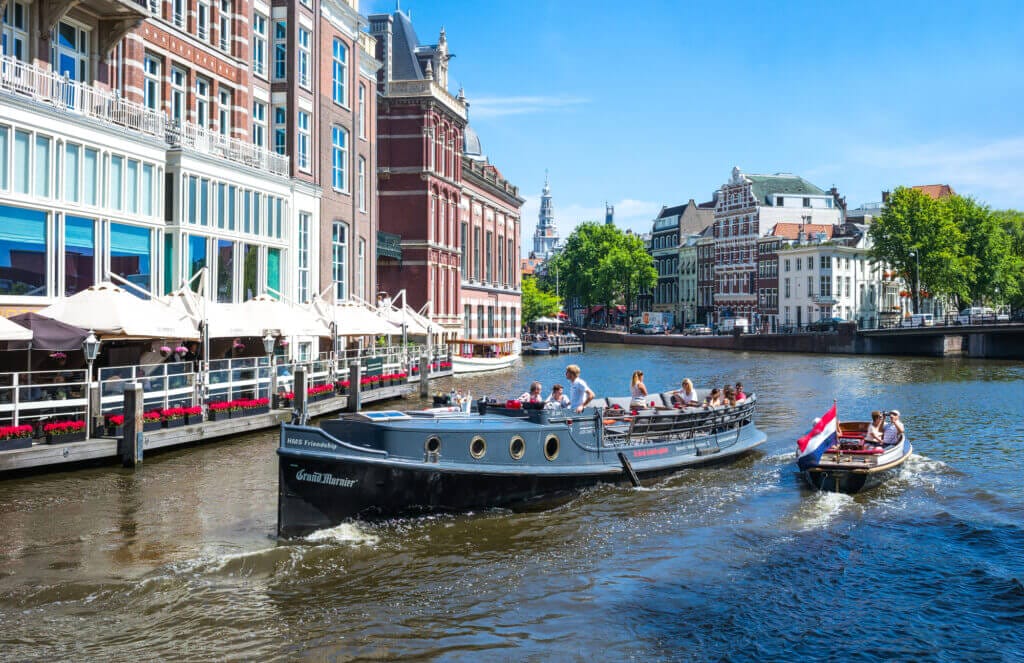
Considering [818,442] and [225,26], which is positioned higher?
[225,26]

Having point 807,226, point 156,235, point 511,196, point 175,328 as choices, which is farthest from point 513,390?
point 807,226

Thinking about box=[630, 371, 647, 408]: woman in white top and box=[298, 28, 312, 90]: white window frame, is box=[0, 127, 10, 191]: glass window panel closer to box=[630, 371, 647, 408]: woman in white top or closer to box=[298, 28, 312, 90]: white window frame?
box=[630, 371, 647, 408]: woman in white top

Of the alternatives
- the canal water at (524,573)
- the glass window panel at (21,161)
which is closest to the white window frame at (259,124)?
the glass window panel at (21,161)

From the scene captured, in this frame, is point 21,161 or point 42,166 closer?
point 21,161

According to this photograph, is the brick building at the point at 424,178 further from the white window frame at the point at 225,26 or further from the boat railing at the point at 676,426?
the boat railing at the point at 676,426

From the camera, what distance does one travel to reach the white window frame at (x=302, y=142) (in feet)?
136

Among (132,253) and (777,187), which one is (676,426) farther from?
(777,187)

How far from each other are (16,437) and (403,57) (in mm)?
50877

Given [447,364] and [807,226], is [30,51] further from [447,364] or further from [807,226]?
[807,226]

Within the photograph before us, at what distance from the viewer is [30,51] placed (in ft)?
87.8

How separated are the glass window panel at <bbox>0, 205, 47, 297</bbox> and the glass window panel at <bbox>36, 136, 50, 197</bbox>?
0.61 m

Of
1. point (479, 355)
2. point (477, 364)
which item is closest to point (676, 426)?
point (477, 364)

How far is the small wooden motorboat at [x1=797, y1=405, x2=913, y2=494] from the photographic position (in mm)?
21281

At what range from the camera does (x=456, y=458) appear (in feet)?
58.7
